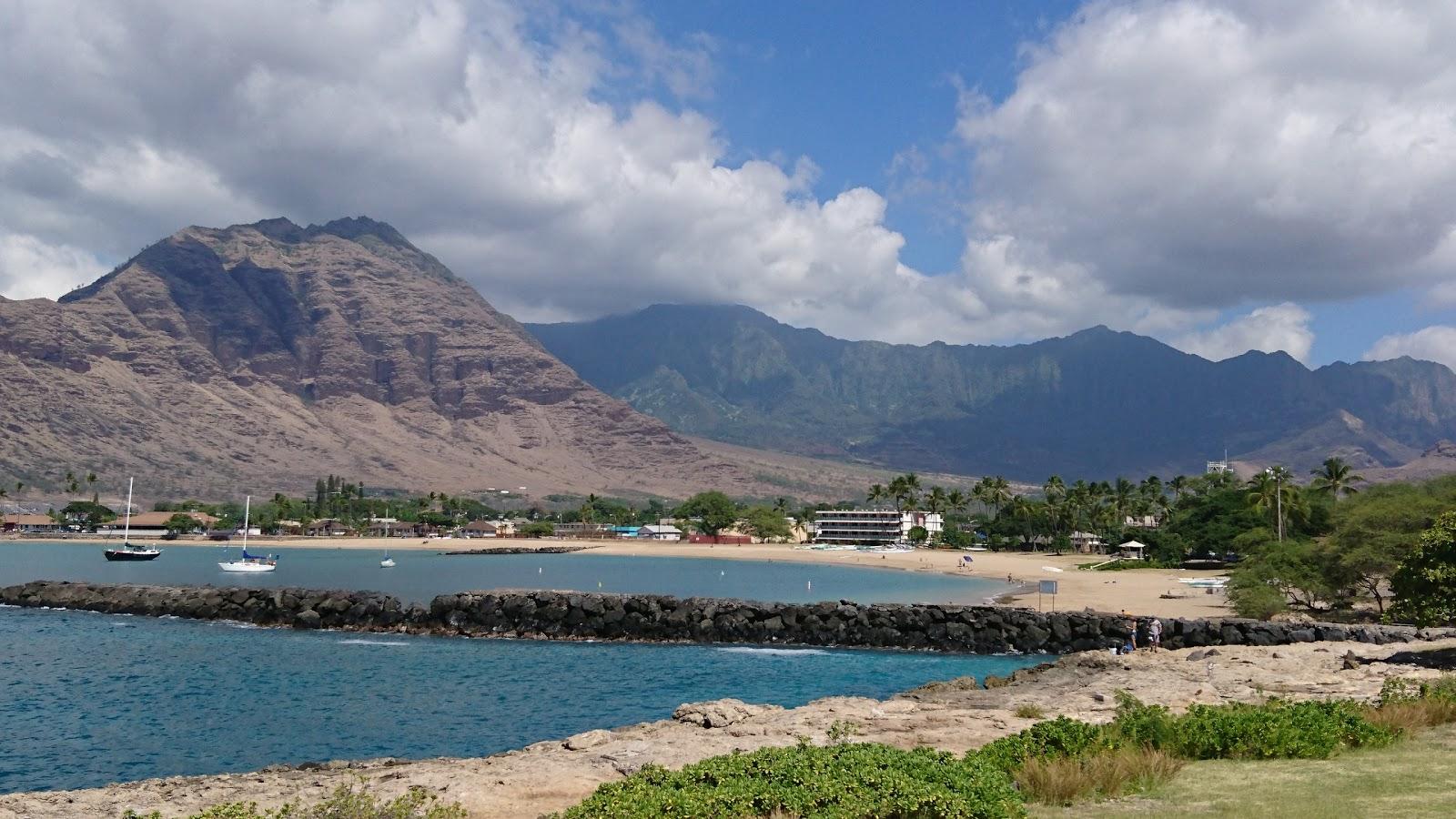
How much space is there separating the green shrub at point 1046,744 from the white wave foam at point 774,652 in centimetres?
2780

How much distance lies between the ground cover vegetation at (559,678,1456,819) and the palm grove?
442 inches

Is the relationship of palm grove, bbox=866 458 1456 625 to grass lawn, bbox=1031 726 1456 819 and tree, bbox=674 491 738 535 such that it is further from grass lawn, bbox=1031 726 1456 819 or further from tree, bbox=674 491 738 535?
tree, bbox=674 491 738 535

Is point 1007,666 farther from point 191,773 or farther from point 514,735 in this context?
point 191,773

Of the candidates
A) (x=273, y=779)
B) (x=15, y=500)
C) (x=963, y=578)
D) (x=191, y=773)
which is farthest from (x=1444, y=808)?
(x=15, y=500)

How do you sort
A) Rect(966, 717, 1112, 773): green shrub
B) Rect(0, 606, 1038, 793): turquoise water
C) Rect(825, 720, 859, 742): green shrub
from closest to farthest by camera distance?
Rect(966, 717, 1112, 773): green shrub → Rect(825, 720, 859, 742): green shrub → Rect(0, 606, 1038, 793): turquoise water

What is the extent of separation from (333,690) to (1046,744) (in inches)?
1018

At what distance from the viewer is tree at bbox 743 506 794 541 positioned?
175 m

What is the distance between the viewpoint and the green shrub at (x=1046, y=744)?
12.6m

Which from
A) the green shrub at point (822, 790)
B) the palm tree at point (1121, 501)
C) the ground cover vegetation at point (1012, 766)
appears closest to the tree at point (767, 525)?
the palm tree at point (1121, 501)

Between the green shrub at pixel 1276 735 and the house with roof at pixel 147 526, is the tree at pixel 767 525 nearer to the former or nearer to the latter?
the house with roof at pixel 147 526

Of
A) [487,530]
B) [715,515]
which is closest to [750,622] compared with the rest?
[715,515]

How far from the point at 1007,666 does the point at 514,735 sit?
21.0 m

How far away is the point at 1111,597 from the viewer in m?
59.6

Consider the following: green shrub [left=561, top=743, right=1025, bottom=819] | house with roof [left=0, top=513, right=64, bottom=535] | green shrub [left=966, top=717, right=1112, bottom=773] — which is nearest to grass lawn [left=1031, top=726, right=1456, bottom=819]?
green shrub [left=966, top=717, right=1112, bottom=773]
